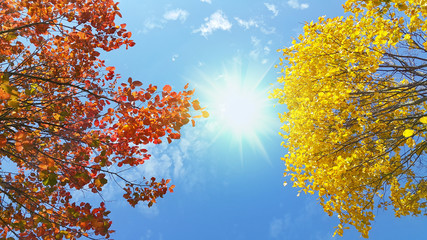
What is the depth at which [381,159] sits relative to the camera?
6141 millimetres

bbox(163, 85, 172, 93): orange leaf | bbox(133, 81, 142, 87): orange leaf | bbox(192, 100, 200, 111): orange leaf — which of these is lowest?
bbox(192, 100, 200, 111): orange leaf

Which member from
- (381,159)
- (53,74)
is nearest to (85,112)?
(53,74)

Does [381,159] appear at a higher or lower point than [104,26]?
lower

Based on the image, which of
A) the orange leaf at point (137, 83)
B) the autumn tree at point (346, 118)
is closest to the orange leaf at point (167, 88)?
the orange leaf at point (137, 83)

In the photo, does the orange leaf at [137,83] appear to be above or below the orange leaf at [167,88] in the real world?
above

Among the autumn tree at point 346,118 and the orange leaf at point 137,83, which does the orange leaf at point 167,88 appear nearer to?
the orange leaf at point 137,83

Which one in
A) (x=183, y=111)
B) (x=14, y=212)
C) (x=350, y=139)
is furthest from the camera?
(x=350, y=139)

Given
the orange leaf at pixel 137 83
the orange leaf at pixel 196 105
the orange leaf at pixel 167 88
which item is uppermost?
the orange leaf at pixel 137 83

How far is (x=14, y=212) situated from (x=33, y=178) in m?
1.11

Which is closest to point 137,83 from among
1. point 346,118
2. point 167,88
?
point 167,88

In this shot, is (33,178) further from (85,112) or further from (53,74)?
(53,74)

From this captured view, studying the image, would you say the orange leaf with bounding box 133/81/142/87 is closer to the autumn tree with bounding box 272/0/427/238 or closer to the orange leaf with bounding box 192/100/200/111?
the orange leaf with bounding box 192/100/200/111

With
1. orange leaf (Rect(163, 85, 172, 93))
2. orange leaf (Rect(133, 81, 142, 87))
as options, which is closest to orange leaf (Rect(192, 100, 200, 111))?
orange leaf (Rect(163, 85, 172, 93))

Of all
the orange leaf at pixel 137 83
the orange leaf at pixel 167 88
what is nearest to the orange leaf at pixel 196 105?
the orange leaf at pixel 167 88
